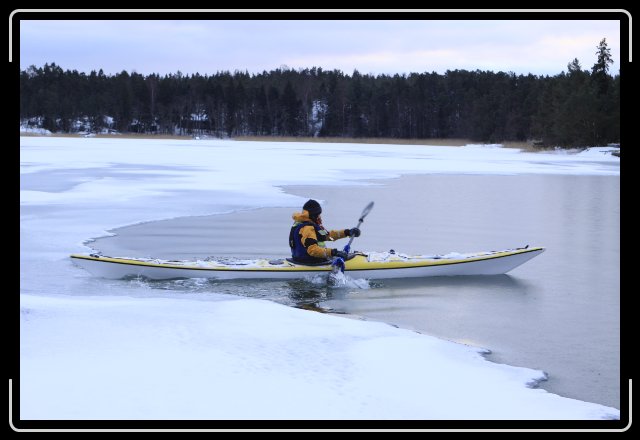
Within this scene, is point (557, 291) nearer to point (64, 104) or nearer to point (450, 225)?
point (450, 225)

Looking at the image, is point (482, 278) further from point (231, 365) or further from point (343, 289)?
point (231, 365)

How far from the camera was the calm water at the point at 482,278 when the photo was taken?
21.9 feet

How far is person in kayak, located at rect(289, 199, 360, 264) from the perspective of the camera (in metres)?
9.23

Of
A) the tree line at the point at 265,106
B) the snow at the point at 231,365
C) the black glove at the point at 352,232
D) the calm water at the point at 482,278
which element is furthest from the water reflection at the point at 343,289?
the tree line at the point at 265,106

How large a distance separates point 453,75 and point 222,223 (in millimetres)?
84961

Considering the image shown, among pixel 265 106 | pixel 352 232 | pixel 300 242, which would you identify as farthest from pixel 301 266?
pixel 265 106

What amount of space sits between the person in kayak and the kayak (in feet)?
0.39

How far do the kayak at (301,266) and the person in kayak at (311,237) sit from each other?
120 mm

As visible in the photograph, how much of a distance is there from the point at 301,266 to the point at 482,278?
90.1 inches
